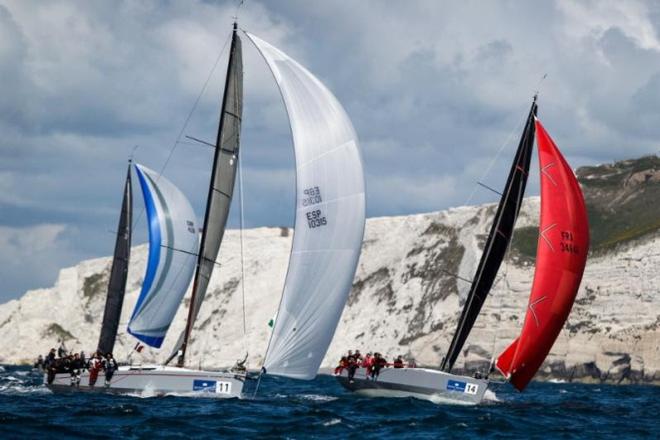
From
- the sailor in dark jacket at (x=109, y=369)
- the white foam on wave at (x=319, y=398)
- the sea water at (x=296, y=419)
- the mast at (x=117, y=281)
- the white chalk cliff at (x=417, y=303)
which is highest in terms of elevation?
the white chalk cliff at (x=417, y=303)

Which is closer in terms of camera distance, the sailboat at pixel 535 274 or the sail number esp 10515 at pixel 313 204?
the sail number esp 10515 at pixel 313 204

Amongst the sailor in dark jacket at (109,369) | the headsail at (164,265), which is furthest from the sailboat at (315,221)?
the headsail at (164,265)

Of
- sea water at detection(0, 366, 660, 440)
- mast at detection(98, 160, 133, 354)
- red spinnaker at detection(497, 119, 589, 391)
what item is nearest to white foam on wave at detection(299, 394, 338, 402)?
sea water at detection(0, 366, 660, 440)

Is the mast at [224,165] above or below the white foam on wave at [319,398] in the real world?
above

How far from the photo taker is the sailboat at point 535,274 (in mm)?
35281

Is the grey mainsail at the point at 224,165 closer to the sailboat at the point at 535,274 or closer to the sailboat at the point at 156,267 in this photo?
the sailboat at the point at 156,267

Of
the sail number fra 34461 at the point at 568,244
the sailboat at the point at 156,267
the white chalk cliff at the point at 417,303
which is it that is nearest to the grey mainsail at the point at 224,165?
the sailboat at the point at 156,267

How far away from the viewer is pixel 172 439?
961 inches

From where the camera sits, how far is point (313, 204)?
104 ft

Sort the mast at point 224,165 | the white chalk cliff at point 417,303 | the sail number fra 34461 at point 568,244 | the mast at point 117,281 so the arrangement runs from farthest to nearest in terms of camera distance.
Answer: the white chalk cliff at point 417,303
the mast at point 117,281
the mast at point 224,165
the sail number fra 34461 at point 568,244

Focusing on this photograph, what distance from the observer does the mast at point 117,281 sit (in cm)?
4453

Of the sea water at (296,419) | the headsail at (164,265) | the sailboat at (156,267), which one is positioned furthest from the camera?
the headsail at (164,265)

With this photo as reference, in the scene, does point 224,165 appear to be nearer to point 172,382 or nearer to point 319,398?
point 172,382

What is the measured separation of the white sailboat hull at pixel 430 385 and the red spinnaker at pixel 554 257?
166 cm
